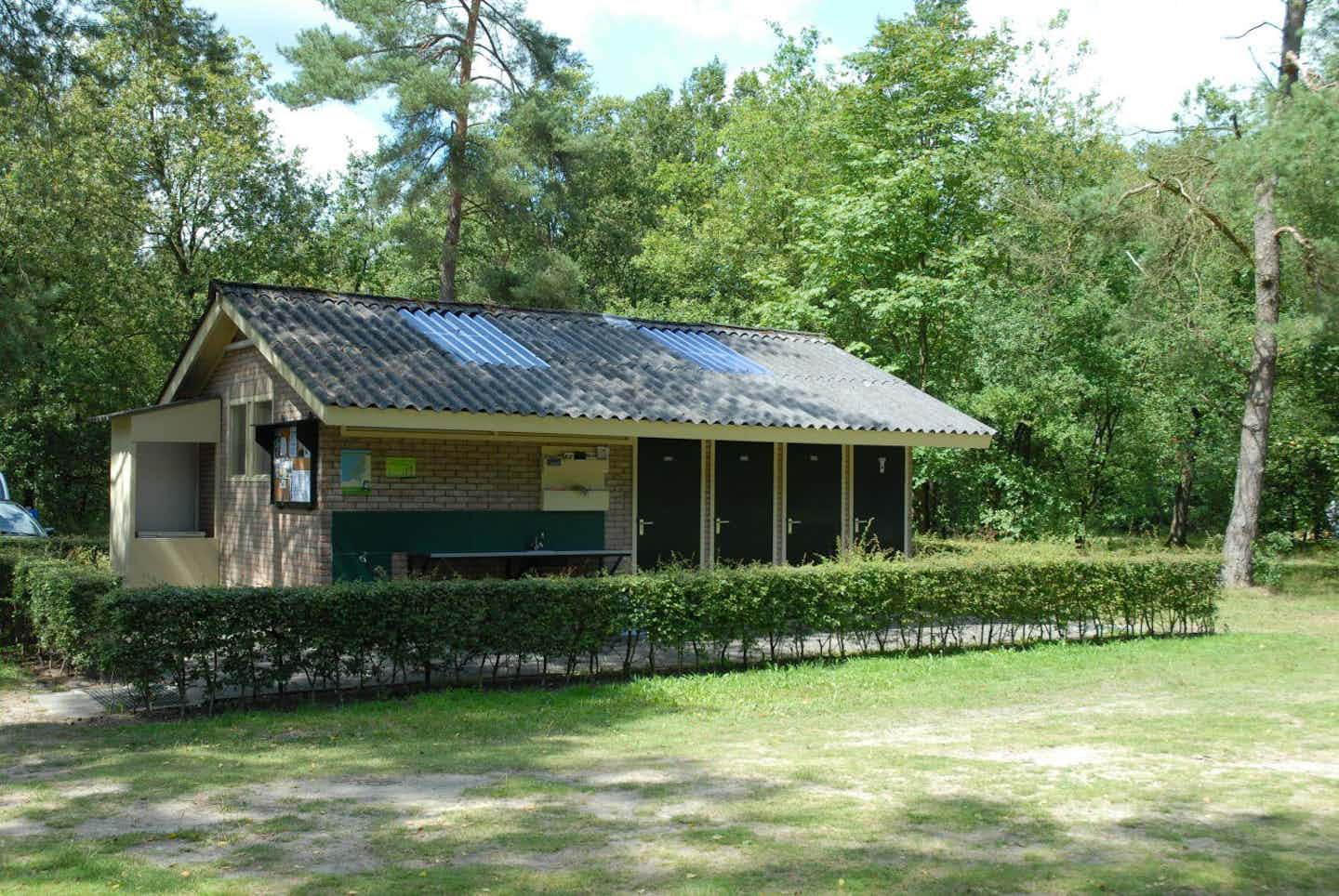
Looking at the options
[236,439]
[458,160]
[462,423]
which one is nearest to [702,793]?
[462,423]

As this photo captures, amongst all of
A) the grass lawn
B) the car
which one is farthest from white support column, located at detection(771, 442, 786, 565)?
the car

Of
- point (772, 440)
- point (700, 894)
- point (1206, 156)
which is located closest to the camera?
point (700, 894)

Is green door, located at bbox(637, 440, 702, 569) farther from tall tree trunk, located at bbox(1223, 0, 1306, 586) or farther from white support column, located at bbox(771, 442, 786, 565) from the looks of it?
tall tree trunk, located at bbox(1223, 0, 1306, 586)

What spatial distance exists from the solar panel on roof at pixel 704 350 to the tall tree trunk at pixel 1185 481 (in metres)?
14.9

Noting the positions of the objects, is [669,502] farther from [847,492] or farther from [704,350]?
[704,350]

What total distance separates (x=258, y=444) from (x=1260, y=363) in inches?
719

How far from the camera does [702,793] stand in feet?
22.1

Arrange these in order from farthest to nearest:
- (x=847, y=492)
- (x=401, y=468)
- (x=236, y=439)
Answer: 1. (x=847, y=492)
2. (x=236, y=439)
3. (x=401, y=468)

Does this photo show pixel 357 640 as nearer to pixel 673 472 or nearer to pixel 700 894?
pixel 700 894

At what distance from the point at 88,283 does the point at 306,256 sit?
5.79 m

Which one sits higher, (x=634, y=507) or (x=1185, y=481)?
(x=1185, y=481)

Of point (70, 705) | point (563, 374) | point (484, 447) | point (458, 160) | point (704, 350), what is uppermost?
point (458, 160)

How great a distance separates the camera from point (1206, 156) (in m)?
22.7

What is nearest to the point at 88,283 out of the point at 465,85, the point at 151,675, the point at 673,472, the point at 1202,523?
the point at 465,85
